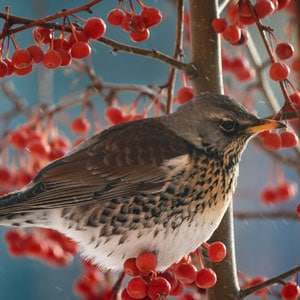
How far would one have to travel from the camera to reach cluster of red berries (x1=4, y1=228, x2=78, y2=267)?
2547mm

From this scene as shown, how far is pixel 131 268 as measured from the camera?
5.80 feet

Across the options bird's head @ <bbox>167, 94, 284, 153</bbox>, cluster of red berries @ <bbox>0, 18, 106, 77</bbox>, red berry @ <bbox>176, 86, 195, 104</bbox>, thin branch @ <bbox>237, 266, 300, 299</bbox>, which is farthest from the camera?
red berry @ <bbox>176, 86, 195, 104</bbox>

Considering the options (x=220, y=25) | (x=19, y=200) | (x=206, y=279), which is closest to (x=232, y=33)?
(x=220, y=25)

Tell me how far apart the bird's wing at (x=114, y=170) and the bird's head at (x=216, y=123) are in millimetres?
40

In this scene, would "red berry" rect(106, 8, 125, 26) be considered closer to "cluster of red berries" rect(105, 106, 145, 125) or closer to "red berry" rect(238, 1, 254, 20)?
"red berry" rect(238, 1, 254, 20)

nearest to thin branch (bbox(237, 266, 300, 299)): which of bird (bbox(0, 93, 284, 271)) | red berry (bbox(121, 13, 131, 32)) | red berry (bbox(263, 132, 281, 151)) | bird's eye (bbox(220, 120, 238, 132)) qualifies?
bird (bbox(0, 93, 284, 271))

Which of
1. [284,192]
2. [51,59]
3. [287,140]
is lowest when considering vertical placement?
[284,192]

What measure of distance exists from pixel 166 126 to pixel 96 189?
26 centimetres

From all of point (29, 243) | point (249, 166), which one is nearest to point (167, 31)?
point (249, 166)

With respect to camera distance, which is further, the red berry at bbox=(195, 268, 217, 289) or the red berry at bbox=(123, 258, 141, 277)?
the red berry at bbox=(123, 258, 141, 277)

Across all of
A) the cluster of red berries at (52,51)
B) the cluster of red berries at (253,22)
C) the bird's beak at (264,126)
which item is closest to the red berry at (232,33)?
the cluster of red berries at (253,22)

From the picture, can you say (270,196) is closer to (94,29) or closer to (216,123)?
(216,123)

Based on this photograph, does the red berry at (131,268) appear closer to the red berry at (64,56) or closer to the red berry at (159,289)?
the red berry at (159,289)

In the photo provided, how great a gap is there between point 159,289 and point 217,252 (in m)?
0.16
